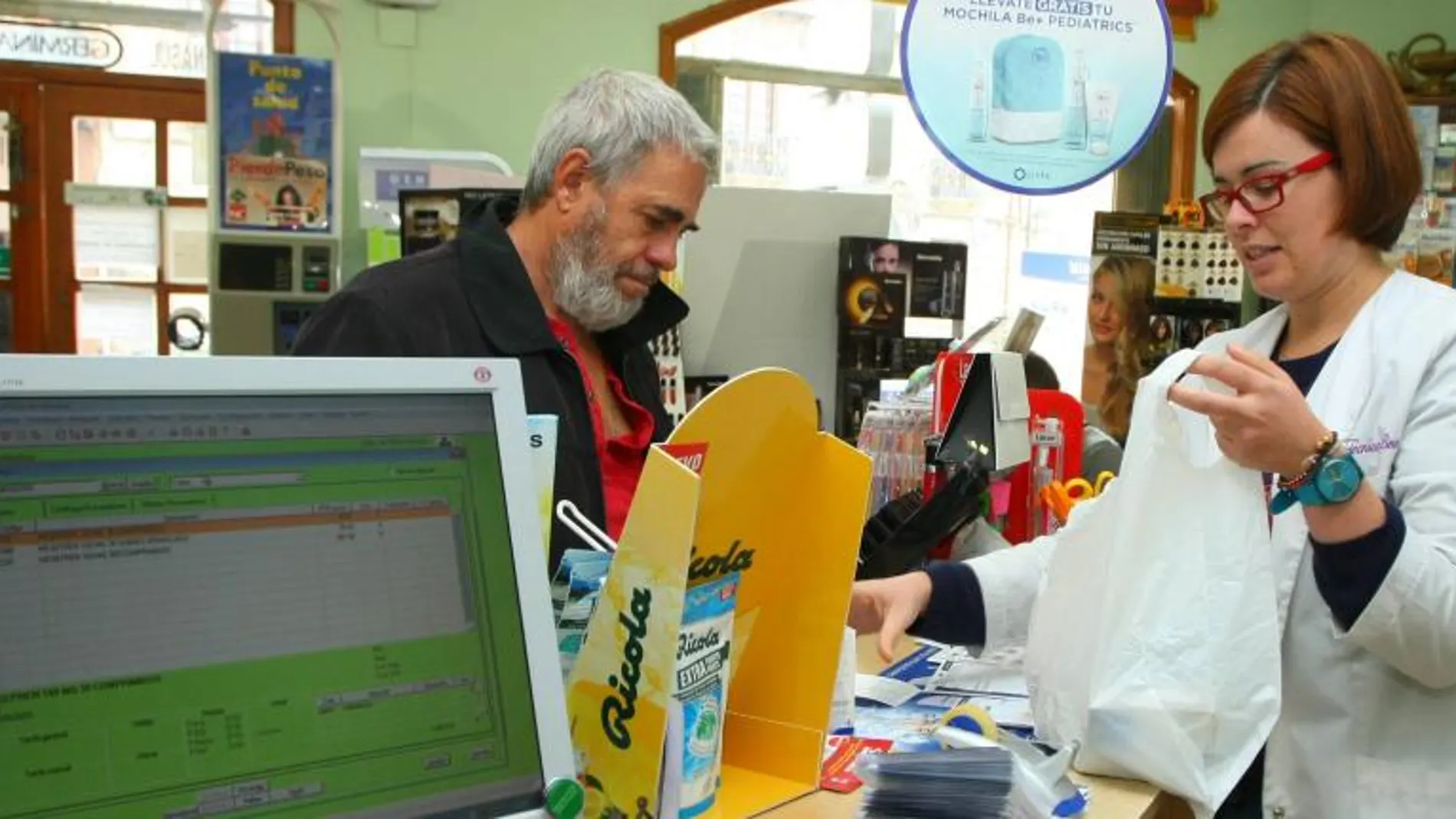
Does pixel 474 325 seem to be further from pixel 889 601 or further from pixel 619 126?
pixel 889 601

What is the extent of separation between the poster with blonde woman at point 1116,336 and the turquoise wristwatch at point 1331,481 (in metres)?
1.98

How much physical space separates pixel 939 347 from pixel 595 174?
1.21m

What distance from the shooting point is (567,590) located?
1.06 metres

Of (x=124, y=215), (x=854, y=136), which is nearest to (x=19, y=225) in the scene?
(x=124, y=215)

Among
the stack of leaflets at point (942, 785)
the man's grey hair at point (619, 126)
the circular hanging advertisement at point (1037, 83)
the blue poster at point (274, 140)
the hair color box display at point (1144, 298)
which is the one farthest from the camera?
the blue poster at point (274, 140)

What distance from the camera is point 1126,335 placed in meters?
3.52

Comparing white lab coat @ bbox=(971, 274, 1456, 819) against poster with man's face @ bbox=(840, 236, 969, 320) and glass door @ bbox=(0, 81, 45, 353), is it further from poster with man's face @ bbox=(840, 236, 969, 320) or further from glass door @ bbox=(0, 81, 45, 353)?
glass door @ bbox=(0, 81, 45, 353)

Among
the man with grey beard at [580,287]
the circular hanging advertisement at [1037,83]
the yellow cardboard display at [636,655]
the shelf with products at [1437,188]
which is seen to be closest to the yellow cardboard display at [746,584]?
the yellow cardboard display at [636,655]

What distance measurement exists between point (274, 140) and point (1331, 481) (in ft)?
12.7

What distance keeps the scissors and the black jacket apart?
78 cm

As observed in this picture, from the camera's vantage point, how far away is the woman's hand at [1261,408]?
1271 millimetres

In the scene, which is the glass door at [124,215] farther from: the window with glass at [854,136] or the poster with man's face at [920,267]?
the poster with man's face at [920,267]

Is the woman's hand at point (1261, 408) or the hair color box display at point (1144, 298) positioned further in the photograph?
the hair color box display at point (1144, 298)

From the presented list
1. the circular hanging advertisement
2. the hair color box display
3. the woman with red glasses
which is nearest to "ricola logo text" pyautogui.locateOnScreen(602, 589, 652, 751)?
the woman with red glasses
